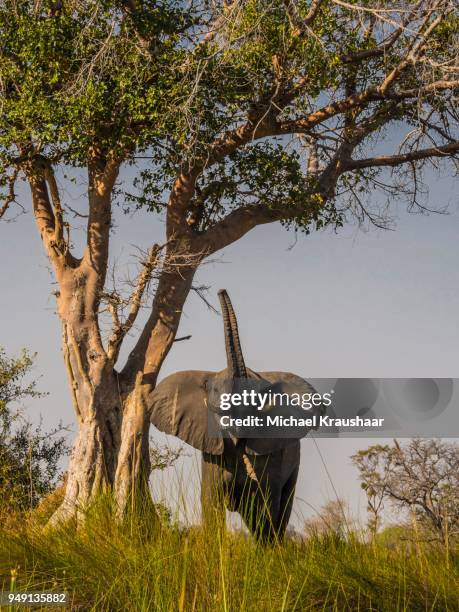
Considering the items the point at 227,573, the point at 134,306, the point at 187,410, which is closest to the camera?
the point at 227,573

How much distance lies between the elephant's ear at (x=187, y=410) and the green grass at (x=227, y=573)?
1.98 m

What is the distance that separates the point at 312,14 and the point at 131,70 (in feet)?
8.19

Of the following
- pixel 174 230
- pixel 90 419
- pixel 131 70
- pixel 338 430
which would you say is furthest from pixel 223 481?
pixel 131 70

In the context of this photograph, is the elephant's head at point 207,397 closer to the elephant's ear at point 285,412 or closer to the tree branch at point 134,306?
the elephant's ear at point 285,412

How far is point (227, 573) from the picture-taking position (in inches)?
197

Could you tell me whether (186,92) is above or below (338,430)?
above

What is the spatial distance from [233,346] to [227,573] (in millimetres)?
3505

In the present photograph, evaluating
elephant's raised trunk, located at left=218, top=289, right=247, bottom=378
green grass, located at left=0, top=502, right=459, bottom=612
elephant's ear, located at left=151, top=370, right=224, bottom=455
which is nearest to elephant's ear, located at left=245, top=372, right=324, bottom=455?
elephant's ear, located at left=151, top=370, right=224, bottom=455

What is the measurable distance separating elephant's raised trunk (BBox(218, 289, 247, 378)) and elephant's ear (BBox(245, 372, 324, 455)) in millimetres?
546

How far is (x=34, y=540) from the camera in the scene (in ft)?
21.7

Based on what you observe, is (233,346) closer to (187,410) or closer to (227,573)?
(187,410)

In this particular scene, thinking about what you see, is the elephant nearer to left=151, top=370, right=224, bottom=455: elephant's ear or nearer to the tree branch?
left=151, top=370, right=224, bottom=455: elephant's ear

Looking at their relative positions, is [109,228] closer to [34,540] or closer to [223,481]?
[223,481]

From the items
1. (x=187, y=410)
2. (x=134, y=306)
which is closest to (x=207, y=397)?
(x=187, y=410)
